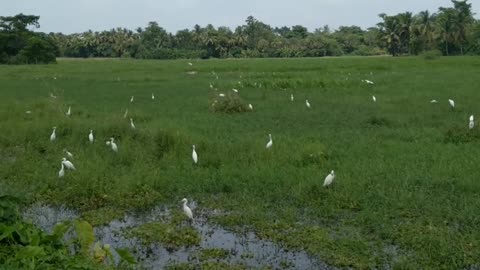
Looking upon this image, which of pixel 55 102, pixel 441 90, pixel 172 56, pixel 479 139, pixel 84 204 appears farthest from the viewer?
pixel 172 56

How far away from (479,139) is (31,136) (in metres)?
9.99

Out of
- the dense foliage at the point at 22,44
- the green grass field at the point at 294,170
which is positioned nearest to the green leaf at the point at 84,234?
the green grass field at the point at 294,170

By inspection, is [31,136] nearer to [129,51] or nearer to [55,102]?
[55,102]

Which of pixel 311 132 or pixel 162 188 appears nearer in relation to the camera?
pixel 162 188

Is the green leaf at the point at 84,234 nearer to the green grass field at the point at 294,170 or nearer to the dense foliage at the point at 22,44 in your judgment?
the green grass field at the point at 294,170

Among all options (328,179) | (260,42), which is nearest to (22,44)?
(260,42)

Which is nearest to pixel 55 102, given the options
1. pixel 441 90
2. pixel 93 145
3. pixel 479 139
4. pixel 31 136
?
pixel 31 136

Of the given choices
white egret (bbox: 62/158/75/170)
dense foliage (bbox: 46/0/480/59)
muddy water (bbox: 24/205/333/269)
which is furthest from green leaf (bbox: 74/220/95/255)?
dense foliage (bbox: 46/0/480/59)

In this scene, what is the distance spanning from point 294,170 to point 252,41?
68.0m

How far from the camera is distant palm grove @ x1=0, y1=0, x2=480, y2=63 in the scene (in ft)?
176

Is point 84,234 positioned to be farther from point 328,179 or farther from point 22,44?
point 22,44

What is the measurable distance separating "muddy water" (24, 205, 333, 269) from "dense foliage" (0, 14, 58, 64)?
43.7 m

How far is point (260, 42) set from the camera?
2948 inches

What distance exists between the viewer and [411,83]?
25.0 m
